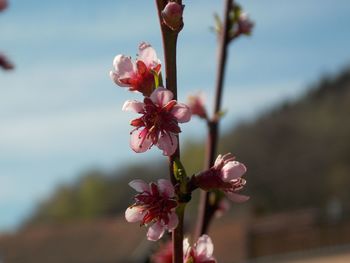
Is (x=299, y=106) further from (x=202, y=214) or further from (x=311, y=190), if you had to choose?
(x=202, y=214)

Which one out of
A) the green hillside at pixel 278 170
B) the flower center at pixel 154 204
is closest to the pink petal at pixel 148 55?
the flower center at pixel 154 204

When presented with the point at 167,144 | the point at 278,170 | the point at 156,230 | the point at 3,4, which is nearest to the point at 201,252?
the point at 156,230

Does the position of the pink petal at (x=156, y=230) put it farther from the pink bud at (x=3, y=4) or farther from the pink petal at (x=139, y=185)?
the pink bud at (x=3, y=4)

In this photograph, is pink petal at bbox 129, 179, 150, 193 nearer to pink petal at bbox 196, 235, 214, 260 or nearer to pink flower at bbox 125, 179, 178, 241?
pink flower at bbox 125, 179, 178, 241

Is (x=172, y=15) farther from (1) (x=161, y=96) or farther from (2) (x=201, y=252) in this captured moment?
(2) (x=201, y=252)

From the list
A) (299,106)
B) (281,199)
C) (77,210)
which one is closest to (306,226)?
(281,199)

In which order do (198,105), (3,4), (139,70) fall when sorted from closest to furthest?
(139,70) < (3,4) < (198,105)
